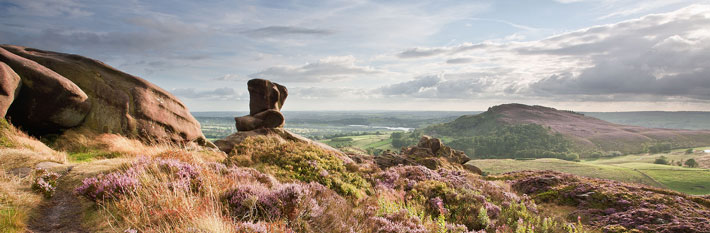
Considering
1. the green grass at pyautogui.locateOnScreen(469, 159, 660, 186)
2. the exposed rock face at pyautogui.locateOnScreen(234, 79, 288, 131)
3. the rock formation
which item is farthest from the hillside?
the green grass at pyautogui.locateOnScreen(469, 159, 660, 186)

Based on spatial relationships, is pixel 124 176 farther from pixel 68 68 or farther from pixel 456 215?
pixel 68 68

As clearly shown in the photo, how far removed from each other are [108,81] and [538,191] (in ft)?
101

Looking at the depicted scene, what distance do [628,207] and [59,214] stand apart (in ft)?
71.7

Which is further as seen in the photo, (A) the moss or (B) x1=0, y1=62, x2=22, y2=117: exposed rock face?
(B) x1=0, y1=62, x2=22, y2=117: exposed rock face

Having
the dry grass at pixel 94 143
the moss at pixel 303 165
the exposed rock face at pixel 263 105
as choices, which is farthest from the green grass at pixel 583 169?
the dry grass at pixel 94 143

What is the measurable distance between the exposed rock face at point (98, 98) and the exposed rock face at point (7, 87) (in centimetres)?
77

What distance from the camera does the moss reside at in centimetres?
1079

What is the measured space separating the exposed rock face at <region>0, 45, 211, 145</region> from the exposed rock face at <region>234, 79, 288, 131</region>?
18.2 ft

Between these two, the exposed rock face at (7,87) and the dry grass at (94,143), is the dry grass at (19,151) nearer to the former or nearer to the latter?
the exposed rock face at (7,87)

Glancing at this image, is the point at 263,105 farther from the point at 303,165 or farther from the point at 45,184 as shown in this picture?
the point at 45,184

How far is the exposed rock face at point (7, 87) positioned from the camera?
14.1 metres

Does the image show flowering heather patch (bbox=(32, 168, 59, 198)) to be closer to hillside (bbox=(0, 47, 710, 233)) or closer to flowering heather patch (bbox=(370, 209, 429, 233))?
hillside (bbox=(0, 47, 710, 233))

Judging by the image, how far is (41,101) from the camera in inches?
616

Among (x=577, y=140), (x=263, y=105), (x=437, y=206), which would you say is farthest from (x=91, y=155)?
(x=577, y=140)
